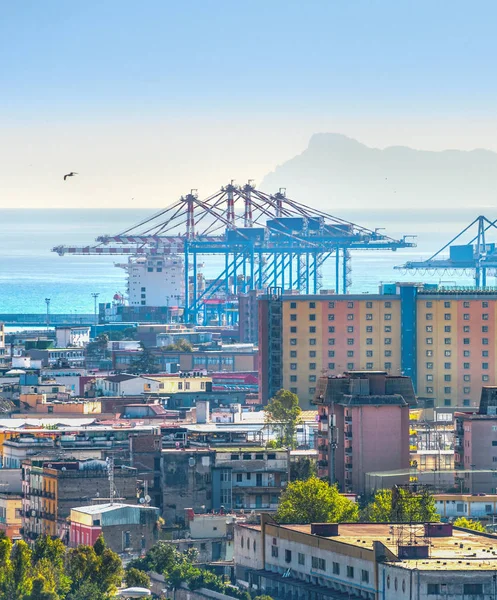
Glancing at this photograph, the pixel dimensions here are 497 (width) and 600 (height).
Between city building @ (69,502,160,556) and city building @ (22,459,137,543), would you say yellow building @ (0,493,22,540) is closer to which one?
city building @ (22,459,137,543)

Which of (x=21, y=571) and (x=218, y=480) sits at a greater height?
(x=218, y=480)

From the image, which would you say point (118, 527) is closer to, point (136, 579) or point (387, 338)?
point (136, 579)

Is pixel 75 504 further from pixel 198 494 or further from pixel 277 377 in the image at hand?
pixel 277 377

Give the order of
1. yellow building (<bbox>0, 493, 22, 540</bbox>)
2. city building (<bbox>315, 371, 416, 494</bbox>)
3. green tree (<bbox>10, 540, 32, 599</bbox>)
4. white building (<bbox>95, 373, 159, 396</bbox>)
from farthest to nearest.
A: white building (<bbox>95, 373, 159, 396</bbox>) → city building (<bbox>315, 371, 416, 494</bbox>) → yellow building (<bbox>0, 493, 22, 540</bbox>) → green tree (<bbox>10, 540, 32, 599</bbox>)

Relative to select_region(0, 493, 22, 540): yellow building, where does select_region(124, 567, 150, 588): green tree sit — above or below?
below

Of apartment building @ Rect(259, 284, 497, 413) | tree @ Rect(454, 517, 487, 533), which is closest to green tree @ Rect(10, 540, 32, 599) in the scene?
tree @ Rect(454, 517, 487, 533)

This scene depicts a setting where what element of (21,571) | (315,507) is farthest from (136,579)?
(315,507)

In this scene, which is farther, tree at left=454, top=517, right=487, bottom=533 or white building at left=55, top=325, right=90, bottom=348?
white building at left=55, top=325, right=90, bottom=348
